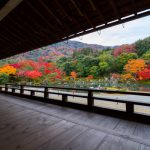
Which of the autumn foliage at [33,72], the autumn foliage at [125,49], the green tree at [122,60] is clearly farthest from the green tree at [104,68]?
the autumn foliage at [33,72]

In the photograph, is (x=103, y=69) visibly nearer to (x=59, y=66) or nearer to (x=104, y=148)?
(x=59, y=66)

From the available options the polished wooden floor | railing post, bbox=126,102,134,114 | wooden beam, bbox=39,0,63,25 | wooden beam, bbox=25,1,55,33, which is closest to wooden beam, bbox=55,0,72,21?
wooden beam, bbox=39,0,63,25

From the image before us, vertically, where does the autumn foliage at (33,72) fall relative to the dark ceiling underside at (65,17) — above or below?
below

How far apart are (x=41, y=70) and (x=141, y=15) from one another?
14267mm

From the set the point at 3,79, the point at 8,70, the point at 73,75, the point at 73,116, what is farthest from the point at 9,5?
the point at 8,70

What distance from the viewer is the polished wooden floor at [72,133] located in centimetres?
200

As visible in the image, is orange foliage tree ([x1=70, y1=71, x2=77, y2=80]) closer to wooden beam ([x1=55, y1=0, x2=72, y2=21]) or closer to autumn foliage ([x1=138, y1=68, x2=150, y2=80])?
autumn foliage ([x1=138, y1=68, x2=150, y2=80])

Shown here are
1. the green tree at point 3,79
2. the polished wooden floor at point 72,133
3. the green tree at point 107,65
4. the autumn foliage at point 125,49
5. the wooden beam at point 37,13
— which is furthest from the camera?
the autumn foliage at point 125,49

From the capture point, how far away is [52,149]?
1911 millimetres

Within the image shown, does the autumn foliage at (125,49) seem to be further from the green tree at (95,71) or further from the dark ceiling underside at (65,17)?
the dark ceiling underside at (65,17)

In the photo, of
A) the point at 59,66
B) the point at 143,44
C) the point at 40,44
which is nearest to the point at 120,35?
the point at 143,44

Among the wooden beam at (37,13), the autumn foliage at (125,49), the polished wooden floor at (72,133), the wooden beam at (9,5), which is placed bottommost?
the polished wooden floor at (72,133)

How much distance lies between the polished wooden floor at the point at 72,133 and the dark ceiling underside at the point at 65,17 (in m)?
1.98

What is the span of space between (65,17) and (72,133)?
2239mm
